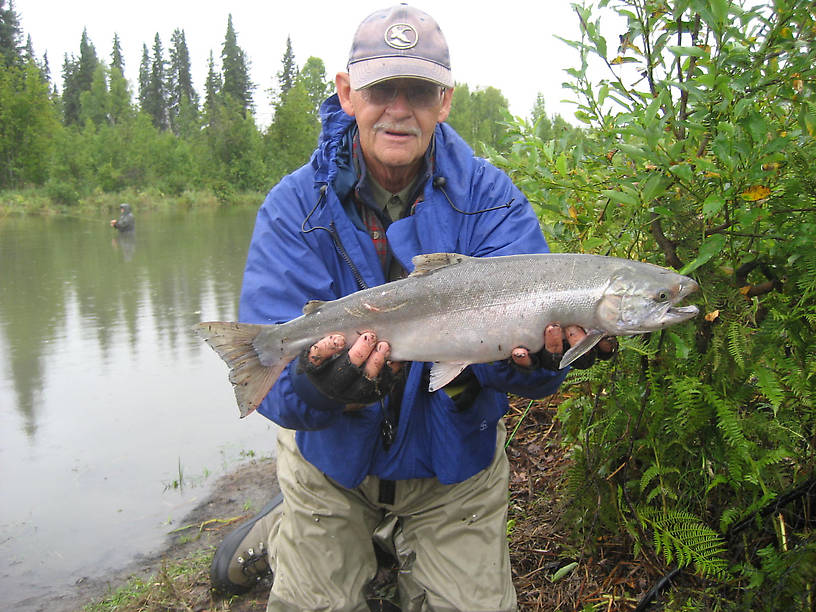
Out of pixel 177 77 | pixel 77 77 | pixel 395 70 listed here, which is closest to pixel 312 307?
pixel 395 70

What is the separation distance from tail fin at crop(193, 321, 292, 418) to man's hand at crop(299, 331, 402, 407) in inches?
9.3

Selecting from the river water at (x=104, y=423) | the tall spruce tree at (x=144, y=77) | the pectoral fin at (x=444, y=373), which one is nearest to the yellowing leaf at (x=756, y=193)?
the pectoral fin at (x=444, y=373)

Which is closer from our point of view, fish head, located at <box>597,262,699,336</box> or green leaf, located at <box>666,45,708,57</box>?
green leaf, located at <box>666,45,708,57</box>

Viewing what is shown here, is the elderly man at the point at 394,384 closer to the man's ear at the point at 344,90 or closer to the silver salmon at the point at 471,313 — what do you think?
the man's ear at the point at 344,90

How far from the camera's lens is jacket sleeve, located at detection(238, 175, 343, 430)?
3.35 metres

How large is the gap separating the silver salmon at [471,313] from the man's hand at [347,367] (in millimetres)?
97

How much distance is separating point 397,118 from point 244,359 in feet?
5.26

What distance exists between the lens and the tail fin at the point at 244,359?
3.25 metres

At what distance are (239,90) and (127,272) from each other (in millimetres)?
86485

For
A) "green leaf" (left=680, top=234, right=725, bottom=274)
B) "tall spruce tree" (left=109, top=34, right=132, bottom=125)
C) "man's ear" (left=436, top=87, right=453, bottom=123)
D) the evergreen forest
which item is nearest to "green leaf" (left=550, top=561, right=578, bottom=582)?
"green leaf" (left=680, top=234, right=725, bottom=274)

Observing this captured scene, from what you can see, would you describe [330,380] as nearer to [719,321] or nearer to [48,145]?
[719,321]

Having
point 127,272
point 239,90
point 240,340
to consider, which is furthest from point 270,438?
point 239,90

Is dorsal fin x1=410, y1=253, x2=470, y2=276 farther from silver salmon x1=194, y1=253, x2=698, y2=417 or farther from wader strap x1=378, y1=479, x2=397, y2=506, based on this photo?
wader strap x1=378, y1=479, x2=397, y2=506

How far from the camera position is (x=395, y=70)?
3.57 meters
